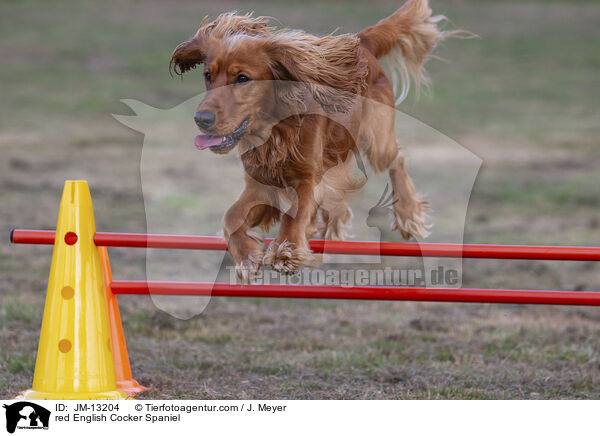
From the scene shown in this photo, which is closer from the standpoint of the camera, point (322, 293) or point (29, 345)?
point (322, 293)

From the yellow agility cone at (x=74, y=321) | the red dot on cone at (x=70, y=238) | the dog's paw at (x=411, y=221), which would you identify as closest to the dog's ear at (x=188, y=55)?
the yellow agility cone at (x=74, y=321)

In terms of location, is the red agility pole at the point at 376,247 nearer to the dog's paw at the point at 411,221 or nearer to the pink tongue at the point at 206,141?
the pink tongue at the point at 206,141

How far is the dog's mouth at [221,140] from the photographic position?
3033 mm

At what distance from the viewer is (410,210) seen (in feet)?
13.7

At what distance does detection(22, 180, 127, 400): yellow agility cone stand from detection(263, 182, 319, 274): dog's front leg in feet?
2.40

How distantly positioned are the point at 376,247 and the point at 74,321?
1.25m

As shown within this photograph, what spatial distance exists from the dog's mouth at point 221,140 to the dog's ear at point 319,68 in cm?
22

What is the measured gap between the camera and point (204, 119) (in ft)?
9.80

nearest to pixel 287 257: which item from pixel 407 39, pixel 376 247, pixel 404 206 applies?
pixel 376 247

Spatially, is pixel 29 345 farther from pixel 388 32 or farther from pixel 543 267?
pixel 543 267
